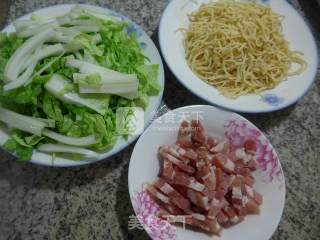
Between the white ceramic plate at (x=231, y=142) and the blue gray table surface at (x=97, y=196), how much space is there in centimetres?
13

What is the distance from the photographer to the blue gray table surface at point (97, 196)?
3.44 feet

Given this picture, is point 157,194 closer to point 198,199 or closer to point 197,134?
point 198,199

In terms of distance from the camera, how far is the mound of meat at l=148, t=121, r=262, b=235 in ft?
3.15

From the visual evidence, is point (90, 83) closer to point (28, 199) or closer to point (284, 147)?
point (28, 199)

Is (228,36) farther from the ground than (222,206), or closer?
farther from the ground

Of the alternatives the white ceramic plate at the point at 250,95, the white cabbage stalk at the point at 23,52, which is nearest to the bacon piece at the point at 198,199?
the white ceramic plate at the point at 250,95

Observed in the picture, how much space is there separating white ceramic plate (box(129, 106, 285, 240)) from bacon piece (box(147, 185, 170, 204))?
0.05 feet

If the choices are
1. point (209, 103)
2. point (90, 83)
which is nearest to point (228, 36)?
point (209, 103)

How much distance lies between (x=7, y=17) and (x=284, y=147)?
1.20 metres

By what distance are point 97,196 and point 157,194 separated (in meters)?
0.22

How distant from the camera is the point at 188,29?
141 centimetres

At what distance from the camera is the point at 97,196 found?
3.61ft

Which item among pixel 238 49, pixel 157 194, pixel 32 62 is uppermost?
pixel 32 62

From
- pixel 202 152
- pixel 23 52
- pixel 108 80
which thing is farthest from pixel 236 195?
pixel 23 52
